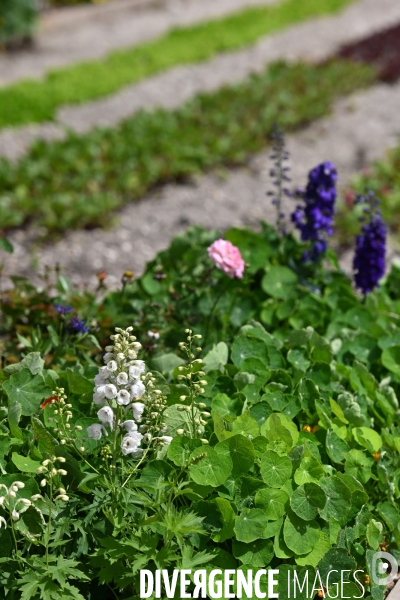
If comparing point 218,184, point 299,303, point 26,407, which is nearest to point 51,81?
point 218,184

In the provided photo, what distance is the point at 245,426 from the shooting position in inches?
105

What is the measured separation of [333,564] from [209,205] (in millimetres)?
3964

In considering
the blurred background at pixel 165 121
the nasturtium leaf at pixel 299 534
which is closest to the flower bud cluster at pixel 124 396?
the nasturtium leaf at pixel 299 534

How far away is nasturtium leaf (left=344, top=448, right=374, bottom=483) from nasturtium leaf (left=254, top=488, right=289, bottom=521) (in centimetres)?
39

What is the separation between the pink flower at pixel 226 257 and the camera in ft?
10.7

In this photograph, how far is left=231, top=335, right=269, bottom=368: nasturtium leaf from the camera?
3180 mm

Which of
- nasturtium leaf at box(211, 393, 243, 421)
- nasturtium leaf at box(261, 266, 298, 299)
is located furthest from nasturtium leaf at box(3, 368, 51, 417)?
nasturtium leaf at box(261, 266, 298, 299)

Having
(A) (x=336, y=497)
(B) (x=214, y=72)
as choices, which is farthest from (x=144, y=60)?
(A) (x=336, y=497)

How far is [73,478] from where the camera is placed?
96.7 inches

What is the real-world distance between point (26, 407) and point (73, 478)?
36 cm

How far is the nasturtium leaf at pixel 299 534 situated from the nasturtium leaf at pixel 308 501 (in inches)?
1.2

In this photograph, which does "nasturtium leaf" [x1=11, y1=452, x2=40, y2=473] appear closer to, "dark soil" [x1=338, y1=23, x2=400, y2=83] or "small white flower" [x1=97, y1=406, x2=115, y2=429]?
"small white flower" [x1=97, y1=406, x2=115, y2=429]

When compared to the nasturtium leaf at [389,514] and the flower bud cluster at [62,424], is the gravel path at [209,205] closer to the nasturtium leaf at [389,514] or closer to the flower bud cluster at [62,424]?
the flower bud cluster at [62,424]

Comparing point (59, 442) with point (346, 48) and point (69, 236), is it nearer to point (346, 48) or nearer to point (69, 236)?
point (69, 236)
